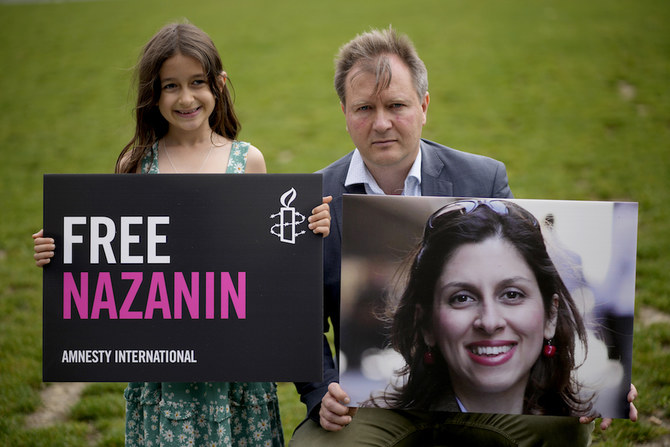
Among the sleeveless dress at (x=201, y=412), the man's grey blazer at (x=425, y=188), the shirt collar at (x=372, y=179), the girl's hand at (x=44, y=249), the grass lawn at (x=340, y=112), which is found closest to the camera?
the girl's hand at (x=44, y=249)

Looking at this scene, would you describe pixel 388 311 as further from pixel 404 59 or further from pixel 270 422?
pixel 404 59

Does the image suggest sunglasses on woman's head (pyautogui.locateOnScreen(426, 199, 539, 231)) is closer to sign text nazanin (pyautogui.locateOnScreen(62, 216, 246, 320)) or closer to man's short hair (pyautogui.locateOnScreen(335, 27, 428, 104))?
man's short hair (pyautogui.locateOnScreen(335, 27, 428, 104))

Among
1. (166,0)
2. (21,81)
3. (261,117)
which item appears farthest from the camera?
(166,0)

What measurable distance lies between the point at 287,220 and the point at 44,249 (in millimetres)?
913

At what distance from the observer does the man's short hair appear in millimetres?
2471

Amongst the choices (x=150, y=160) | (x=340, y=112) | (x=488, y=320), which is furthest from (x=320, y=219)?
(x=340, y=112)

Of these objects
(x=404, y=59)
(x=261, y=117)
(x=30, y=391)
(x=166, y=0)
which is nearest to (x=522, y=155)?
(x=261, y=117)

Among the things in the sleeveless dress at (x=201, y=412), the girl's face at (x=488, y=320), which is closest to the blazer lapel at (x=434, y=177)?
the girl's face at (x=488, y=320)

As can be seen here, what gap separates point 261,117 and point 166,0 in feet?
38.1

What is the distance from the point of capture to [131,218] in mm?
2252

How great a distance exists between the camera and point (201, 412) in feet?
8.04

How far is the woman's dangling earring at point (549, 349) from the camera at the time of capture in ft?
7.27

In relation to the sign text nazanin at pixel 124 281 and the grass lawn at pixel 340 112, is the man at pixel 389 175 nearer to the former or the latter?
the sign text nazanin at pixel 124 281

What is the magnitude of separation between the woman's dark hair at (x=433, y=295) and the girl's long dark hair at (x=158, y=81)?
111cm
